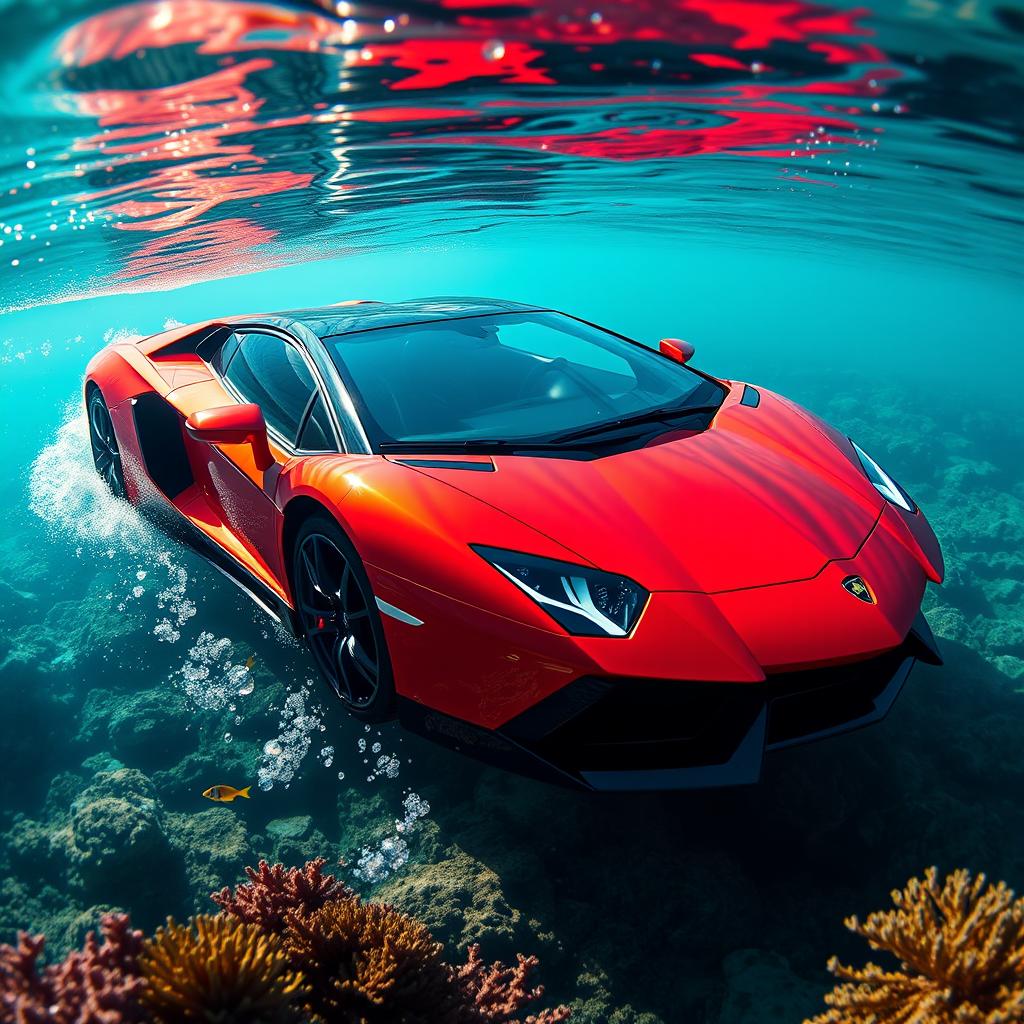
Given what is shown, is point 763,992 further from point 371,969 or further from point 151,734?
point 151,734

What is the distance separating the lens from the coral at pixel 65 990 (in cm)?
146

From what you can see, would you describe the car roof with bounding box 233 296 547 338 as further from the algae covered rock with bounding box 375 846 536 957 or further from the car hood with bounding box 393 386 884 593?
the algae covered rock with bounding box 375 846 536 957

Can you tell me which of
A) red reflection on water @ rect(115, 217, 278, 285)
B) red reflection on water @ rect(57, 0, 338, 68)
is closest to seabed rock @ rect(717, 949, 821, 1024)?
red reflection on water @ rect(57, 0, 338, 68)

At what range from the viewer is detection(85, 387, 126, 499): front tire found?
492 cm

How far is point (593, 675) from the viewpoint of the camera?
6.97 ft

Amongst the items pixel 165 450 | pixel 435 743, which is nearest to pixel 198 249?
pixel 165 450

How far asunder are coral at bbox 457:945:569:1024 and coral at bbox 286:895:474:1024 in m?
0.06

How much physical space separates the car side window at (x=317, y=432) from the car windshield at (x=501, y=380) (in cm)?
17

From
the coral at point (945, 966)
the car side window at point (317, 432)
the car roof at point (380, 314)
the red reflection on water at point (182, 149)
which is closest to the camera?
the coral at point (945, 966)

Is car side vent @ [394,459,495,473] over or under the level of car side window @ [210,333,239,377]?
over

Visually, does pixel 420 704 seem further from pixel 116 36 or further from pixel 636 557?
pixel 116 36

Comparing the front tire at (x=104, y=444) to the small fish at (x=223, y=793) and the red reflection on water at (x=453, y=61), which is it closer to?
the small fish at (x=223, y=793)

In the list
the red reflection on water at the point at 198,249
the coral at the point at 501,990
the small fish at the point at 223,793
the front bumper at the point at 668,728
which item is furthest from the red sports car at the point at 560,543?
the red reflection on water at the point at 198,249

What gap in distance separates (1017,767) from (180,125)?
7102mm
